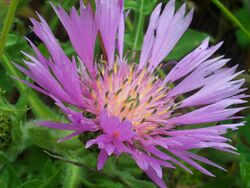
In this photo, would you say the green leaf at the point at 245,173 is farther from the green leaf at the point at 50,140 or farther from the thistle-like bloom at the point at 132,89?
the green leaf at the point at 50,140

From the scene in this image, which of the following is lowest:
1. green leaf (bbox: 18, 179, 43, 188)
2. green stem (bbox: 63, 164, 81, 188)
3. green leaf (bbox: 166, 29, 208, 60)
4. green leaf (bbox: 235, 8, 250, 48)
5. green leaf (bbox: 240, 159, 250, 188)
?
green leaf (bbox: 18, 179, 43, 188)

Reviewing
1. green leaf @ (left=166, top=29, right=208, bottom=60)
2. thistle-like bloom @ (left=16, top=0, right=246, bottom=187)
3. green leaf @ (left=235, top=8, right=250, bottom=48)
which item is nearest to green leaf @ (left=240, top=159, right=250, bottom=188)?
thistle-like bloom @ (left=16, top=0, right=246, bottom=187)

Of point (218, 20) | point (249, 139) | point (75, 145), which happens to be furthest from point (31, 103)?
point (218, 20)

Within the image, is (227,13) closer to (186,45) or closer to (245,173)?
(186,45)

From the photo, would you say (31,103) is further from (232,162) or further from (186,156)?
(232,162)

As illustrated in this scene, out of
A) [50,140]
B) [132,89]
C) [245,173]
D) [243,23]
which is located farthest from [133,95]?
[243,23]

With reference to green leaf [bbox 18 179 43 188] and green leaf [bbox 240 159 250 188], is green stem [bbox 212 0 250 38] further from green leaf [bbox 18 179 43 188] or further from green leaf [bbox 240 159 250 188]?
green leaf [bbox 18 179 43 188]

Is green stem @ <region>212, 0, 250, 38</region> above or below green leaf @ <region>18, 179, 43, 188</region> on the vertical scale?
above

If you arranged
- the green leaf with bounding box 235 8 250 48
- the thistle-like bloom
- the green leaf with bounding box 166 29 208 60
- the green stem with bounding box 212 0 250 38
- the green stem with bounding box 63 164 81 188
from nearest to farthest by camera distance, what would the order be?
1. the thistle-like bloom
2. the green stem with bounding box 63 164 81 188
3. the green stem with bounding box 212 0 250 38
4. the green leaf with bounding box 166 29 208 60
5. the green leaf with bounding box 235 8 250 48
